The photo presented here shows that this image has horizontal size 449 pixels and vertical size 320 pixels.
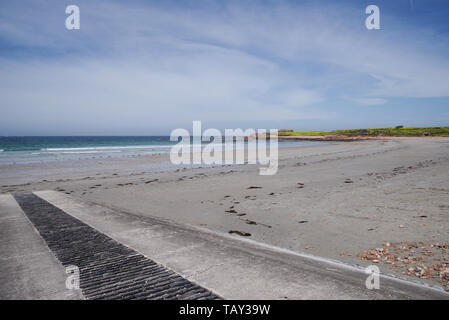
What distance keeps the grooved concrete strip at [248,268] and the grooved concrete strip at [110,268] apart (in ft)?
0.50

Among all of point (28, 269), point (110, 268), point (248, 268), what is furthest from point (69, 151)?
point (248, 268)

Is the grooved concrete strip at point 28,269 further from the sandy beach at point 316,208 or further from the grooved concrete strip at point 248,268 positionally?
the sandy beach at point 316,208

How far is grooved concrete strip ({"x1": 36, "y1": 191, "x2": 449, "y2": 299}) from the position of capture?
8.68 ft

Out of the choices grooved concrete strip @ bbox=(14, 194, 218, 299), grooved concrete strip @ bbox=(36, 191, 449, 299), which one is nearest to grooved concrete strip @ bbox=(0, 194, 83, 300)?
grooved concrete strip @ bbox=(14, 194, 218, 299)

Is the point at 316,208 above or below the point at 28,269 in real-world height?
below

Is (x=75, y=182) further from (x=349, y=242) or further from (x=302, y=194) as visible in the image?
(x=349, y=242)

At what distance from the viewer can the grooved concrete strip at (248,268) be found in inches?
104

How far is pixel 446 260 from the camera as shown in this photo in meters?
3.69

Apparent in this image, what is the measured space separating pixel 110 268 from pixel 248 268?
1705mm

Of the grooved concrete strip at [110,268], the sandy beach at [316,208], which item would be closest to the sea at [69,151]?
the sandy beach at [316,208]

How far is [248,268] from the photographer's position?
10.5ft

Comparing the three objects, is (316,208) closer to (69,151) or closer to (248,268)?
(248,268)

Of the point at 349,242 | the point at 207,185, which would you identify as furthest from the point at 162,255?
the point at 207,185
